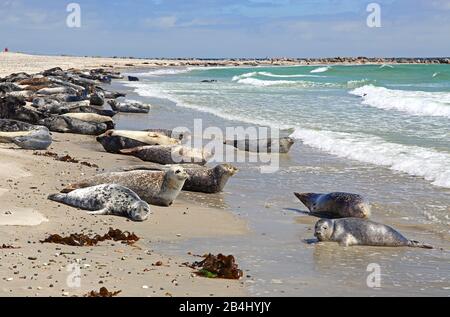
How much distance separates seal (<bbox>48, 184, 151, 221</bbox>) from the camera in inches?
275

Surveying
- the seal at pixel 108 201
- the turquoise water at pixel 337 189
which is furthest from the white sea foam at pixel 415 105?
the seal at pixel 108 201

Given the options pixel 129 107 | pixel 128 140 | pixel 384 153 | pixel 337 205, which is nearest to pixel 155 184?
pixel 337 205

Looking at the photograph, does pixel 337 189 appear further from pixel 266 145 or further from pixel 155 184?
pixel 266 145

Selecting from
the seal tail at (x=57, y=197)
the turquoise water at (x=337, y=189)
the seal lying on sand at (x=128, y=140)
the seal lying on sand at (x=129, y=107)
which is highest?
the seal lying on sand at (x=129, y=107)

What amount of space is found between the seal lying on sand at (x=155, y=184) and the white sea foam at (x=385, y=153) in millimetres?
3784

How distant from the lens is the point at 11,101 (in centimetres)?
1342

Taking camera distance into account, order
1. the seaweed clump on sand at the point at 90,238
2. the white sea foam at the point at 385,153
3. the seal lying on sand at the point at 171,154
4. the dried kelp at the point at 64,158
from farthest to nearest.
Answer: the seal lying on sand at the point at 171,154 < the white sea foam at the point at 385,153 < the dried kelp at the point at 64,158 < the seaweed clump on sand at the point at 90,238

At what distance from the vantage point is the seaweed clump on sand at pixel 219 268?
5017 millimetres

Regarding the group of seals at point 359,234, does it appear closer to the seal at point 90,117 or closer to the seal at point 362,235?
the seal at point 362,235

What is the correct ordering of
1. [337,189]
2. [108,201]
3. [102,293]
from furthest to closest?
[337,189] < [108,201] < [102,293]

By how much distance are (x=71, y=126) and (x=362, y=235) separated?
28.4ft

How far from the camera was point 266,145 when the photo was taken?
12633mm
